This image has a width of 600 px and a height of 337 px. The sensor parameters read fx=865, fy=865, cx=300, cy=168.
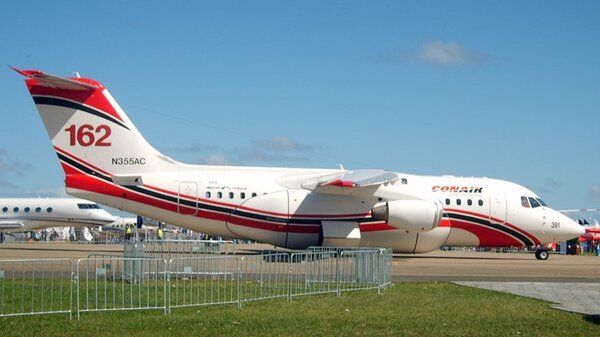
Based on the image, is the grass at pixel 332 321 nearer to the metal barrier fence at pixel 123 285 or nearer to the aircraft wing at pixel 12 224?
the metal barrier fence at pixel 123 285

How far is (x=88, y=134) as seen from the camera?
33125 mm

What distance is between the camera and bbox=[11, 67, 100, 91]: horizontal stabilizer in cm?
3158

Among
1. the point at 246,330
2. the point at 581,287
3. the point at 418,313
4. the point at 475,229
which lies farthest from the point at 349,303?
the point at 475,229

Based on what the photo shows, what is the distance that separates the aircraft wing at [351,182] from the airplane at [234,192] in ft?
0.13

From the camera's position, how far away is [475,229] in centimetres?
3550

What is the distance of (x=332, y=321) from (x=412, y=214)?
20.1 metres

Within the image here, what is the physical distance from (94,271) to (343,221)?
763 inches

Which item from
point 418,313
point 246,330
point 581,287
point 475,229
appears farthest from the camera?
point 475,229

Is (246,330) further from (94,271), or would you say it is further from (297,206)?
(297,206)

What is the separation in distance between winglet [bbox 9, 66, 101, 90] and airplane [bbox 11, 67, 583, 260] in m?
0.04

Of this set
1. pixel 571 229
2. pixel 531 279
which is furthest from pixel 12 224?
pixel 531 279

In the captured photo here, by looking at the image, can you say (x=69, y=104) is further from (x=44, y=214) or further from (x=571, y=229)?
(x=44, y=214)

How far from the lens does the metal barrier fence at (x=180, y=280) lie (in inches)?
572

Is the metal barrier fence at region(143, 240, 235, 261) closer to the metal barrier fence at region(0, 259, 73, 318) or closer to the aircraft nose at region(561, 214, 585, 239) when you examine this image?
the metal barrier fence at region(0, 259, 73, 318)
